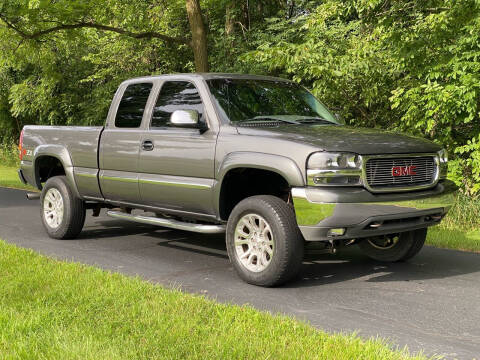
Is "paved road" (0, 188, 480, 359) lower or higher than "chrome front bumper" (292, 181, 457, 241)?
lower

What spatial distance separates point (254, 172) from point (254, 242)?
0.79 m

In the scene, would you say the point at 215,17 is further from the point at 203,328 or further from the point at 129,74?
the point at 203,328

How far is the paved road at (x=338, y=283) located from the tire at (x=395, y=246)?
0.13 metres

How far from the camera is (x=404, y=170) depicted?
563cm

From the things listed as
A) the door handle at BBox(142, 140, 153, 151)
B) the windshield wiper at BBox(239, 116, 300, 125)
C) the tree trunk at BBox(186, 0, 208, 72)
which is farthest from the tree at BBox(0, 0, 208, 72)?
the windshield wiper at BBox(239, 116, 300, 125)

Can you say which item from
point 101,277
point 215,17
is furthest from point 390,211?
point 215,17

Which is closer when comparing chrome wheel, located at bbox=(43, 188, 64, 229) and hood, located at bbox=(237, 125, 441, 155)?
hood, located at bbox=(237, 125, 441, 155)

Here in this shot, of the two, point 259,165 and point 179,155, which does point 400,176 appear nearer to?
point 259,165

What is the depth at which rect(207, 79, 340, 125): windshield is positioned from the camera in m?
6.33

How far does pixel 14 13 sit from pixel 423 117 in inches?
424

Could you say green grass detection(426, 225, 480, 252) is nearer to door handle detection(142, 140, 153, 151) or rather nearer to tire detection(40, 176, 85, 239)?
door handle detection(142, 140, 153, 151)

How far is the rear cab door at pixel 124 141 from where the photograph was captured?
6930 millimetres

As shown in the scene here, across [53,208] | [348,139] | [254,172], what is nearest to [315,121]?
[254,172]

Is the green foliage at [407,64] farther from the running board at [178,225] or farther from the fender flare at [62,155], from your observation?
the fender flare at [62,155]
